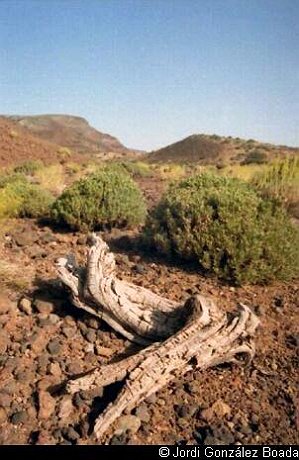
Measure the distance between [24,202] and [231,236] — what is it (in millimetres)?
3720

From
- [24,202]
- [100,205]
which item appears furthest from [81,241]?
[24,202]

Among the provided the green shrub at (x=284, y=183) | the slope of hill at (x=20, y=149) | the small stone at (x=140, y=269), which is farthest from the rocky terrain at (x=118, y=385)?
the slope of hill at (x=20, y=149)

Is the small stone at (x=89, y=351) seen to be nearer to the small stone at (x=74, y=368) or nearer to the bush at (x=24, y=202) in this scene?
the small stone at (x=74, y=368)

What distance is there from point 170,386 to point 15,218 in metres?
4.65

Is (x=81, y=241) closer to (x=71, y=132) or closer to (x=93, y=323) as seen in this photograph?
(x=93, y=323)

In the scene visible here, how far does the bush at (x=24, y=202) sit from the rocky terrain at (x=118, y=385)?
225 cm

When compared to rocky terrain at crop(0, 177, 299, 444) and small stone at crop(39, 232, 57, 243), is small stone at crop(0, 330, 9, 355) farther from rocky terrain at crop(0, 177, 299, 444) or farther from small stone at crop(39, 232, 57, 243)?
small stone at crop(39, 232, 57, 243)

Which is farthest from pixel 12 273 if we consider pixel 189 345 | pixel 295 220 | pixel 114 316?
pixel 295 220

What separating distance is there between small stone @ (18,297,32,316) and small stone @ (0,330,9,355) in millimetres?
308

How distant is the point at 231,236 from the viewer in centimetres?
536

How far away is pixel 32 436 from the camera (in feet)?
11.4

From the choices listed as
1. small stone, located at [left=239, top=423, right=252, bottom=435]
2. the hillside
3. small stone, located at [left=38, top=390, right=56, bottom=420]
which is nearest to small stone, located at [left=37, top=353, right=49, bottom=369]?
→ small stone, located at [left=38, top=390, right=56, bottom=420]

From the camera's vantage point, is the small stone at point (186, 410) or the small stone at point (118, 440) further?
the small stone at point (186, 410)

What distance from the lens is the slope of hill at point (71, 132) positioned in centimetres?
6488
